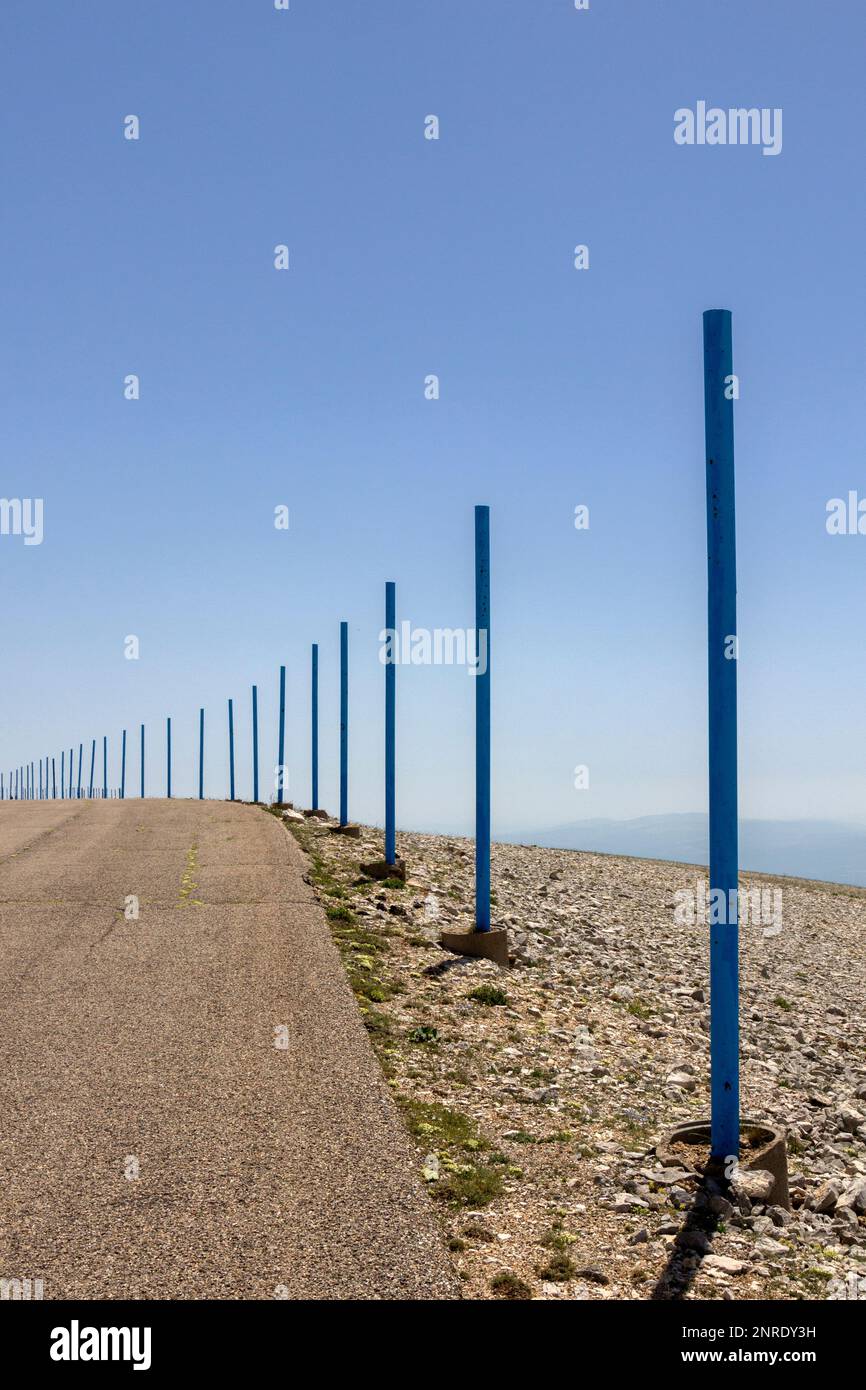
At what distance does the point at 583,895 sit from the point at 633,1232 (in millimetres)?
21065

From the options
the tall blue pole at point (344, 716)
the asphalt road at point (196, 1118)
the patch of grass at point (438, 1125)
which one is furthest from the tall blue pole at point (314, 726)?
the patch of grass at point (438, 1125)

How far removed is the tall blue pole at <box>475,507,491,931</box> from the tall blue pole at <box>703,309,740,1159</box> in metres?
8.23

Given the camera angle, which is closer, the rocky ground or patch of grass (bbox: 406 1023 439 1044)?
the rocky ground

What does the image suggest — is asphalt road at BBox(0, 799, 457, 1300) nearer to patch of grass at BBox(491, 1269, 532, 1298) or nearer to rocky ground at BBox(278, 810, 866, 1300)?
patch of grass at BBox(491, 1269, 532, 1298)

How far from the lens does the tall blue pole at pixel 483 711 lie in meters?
16.7

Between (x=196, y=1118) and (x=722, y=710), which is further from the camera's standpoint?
(x=196, y=1118)

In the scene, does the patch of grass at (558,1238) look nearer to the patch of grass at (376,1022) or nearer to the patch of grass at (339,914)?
the patch of grass at (376,1022)

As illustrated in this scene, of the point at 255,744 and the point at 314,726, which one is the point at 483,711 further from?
the point at 255,744

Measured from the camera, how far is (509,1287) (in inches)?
242

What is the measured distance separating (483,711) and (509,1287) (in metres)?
11.1

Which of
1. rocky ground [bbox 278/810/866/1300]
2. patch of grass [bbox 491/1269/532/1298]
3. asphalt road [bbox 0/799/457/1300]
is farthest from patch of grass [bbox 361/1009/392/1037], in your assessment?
patch of grass [bbox 491/1269/532/1298]

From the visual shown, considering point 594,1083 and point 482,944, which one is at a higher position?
point 482,944

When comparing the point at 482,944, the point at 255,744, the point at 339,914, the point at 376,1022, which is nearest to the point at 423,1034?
the point at 376,1022

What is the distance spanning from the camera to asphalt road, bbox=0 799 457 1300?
20.3ft
